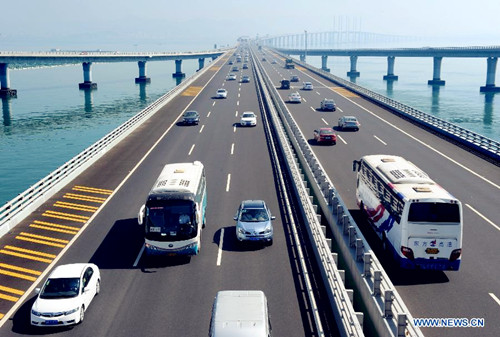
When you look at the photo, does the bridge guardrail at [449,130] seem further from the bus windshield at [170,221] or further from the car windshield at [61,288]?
the car windshield at [61,288]

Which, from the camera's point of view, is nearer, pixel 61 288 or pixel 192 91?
pixel 61 288

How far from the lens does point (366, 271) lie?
18.0 m

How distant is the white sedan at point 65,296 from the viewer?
1605cm

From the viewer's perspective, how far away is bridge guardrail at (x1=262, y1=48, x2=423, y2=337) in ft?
47.6

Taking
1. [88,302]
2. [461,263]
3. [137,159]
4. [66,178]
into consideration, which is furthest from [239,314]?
[137,159]

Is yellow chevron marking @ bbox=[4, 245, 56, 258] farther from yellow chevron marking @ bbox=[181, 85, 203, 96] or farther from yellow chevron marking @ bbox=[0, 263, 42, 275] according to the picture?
yellow chevron marking @ bbox=[181, 85, 203, 96]

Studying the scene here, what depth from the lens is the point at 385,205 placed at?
21.7m

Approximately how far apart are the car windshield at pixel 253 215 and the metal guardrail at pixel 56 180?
12.4 metres

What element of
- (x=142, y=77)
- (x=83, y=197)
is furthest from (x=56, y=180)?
(x=142, y=77)

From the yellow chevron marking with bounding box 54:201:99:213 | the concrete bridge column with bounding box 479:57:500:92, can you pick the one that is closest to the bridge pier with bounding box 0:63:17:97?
the yellow chevron marking with bounding box 54:201:99:213

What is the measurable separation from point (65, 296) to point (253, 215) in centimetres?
987

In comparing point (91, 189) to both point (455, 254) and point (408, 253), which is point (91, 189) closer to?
point (408, 253)

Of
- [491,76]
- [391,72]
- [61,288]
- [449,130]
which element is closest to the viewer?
[61,288]

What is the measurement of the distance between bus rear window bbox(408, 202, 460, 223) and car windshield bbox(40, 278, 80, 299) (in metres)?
12.8
